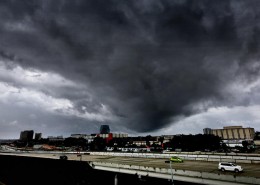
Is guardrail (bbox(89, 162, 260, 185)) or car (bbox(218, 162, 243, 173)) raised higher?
car (bbox(218, 162, 243, 173))

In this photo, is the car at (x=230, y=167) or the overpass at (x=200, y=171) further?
the car at (x=230, y=167)

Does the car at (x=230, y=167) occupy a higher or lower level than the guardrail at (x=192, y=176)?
higher

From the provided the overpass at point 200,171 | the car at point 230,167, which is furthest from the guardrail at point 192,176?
the car at point 230,167

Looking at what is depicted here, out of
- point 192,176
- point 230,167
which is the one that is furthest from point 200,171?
point 230,167

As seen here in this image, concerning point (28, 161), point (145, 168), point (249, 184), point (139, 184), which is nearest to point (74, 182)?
point (139, 184)

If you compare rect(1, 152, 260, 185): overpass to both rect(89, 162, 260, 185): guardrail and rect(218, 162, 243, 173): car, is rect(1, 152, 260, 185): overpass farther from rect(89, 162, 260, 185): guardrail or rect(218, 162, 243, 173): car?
rect(218, 162, 243, 173): car

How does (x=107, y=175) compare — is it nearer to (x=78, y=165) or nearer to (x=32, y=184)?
(x=78, y=165)

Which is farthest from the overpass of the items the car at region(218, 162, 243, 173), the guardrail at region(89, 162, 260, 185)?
the car at region(218, 162, 243, 173)

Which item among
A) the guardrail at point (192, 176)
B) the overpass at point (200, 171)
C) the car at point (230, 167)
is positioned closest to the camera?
the guardrail at point (192, 176)

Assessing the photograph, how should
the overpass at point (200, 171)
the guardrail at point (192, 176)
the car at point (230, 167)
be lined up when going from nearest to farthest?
the guardrail at point (192, 176) < the overpass at point (200, 171) < the car at point (230, 167)

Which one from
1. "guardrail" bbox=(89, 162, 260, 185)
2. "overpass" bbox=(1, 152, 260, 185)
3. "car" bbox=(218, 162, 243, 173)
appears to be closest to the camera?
"guardrail" bbox=(89, 162, 260, 185)

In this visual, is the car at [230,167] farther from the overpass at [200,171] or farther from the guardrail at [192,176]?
the guardrail at [192,176]
